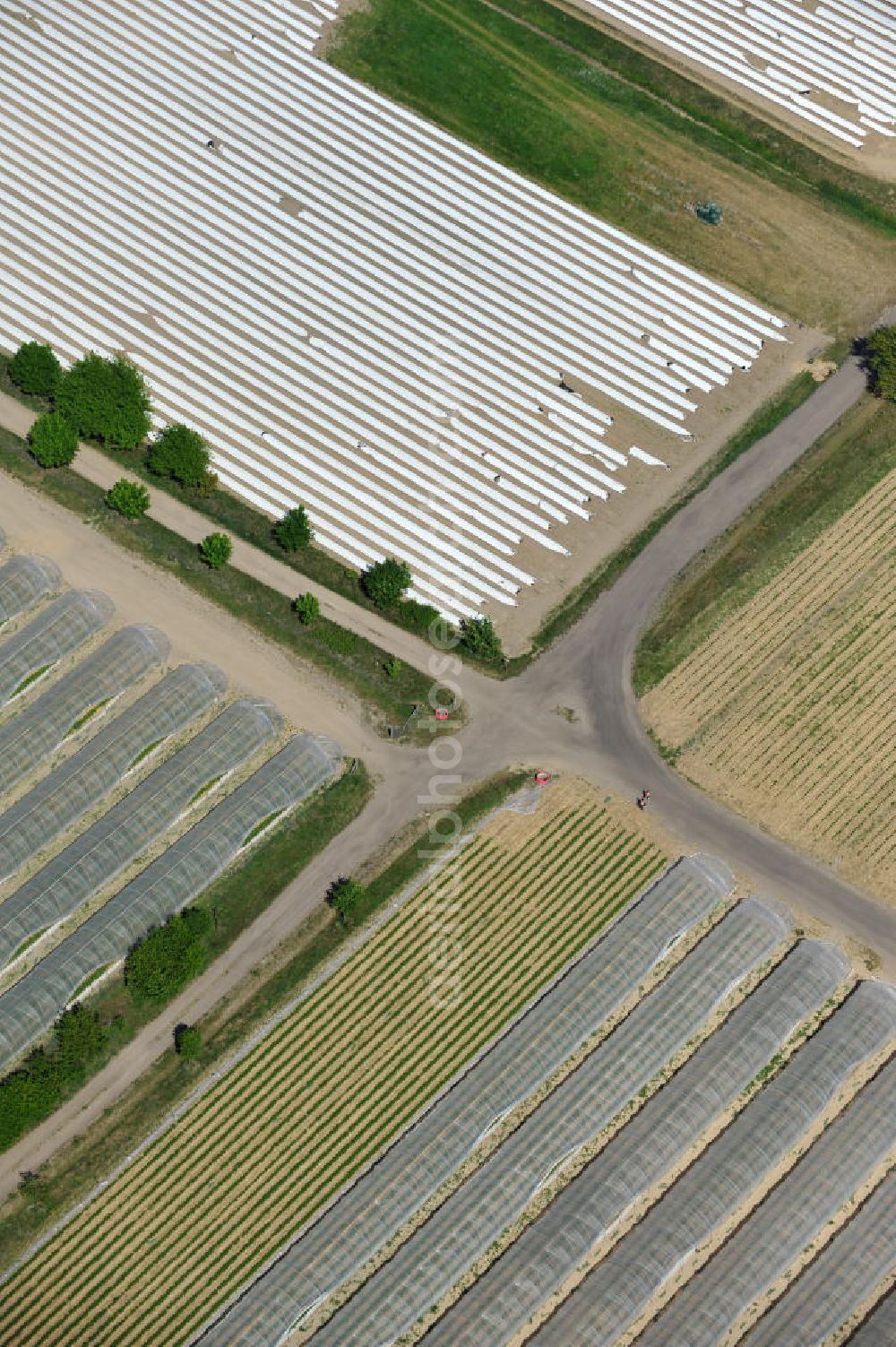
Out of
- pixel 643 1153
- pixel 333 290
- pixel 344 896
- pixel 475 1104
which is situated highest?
pixel 333 290

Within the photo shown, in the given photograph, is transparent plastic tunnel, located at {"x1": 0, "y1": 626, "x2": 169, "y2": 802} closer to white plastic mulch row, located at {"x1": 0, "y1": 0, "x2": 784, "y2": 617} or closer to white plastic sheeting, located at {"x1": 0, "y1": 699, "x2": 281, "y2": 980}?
white plastic sheeting, located at {"x1": 0, "y1": 699, "x2": 281, "y2": 980}

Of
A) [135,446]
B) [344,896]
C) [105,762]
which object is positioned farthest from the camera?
[135,446]

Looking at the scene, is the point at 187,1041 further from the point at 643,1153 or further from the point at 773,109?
the point at 773,109

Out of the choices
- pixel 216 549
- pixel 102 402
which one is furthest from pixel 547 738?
pixel 102 402

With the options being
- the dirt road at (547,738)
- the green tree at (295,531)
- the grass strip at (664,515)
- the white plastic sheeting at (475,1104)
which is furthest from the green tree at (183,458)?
the white plastic sheeting at (475,1104)

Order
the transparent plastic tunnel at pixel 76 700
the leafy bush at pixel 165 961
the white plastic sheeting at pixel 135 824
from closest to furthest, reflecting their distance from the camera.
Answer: the leafy bush at pixel 165 961, the white plastic sheeting at pixel 135 824, the transparent plastic tunnel at pixel 76 700

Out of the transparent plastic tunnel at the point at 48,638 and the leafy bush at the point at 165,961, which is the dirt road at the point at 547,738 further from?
the leafy bush at the point at 165,961

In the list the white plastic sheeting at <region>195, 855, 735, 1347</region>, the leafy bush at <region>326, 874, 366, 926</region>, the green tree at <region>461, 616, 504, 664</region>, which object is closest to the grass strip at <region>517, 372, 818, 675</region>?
the green tree at <region>461, 616, 504, 664</region>
